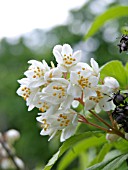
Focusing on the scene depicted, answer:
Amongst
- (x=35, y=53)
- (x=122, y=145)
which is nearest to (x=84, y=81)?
(x=122, y=145)

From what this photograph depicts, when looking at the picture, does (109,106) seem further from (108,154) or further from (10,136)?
(10,136)

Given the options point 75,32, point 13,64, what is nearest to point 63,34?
point 75,32

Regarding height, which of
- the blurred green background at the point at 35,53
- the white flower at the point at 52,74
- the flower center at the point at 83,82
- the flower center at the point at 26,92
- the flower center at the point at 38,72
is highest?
the flower center at the point at 38,72

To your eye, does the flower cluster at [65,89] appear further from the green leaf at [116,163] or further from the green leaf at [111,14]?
the green leaf at [111,14]

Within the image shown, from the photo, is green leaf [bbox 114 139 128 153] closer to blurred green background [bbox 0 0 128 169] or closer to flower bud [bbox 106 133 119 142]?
flower bud [bbox 106 133 119 142]

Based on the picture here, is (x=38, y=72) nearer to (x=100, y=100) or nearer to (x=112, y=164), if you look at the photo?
(x=100, y=100)

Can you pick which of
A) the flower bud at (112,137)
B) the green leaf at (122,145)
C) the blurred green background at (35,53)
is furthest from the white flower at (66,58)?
the blurred green background at (35,53)
